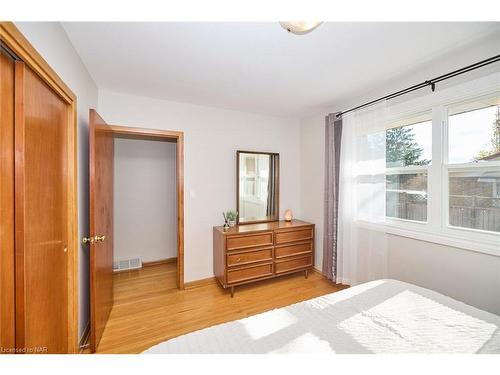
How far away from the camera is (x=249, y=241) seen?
2.53 metres

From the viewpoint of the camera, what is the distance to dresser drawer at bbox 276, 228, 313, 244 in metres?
2.71

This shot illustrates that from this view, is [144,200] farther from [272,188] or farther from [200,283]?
[272,188]

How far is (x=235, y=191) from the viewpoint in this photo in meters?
2.96

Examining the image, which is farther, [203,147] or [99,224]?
[203,147]

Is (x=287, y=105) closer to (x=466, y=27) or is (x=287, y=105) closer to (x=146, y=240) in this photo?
(x=466, y=27)

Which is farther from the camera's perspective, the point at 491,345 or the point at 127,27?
the point at 127,27

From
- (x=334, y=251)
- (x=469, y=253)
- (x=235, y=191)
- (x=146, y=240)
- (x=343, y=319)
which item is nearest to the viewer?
(x=343, y=319)

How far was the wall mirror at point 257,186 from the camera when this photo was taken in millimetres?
2955

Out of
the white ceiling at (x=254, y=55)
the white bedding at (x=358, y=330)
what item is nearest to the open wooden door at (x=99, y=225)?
the white ceiling at (x=254, y=55)

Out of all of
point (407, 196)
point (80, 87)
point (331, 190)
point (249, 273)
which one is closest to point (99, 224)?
point (80, 87)

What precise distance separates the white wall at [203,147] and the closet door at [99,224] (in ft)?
1.83

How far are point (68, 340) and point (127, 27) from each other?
2.17 m

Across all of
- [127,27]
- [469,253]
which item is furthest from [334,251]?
[127,27]

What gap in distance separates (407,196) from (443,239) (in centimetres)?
50
